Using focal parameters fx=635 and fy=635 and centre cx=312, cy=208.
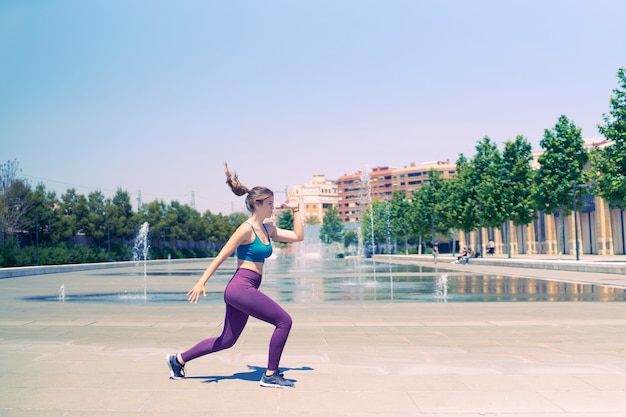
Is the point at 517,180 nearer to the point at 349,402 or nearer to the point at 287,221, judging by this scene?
the point at 349,402

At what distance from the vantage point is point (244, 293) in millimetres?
5945

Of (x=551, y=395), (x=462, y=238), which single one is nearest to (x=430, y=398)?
(x=551, y=395)

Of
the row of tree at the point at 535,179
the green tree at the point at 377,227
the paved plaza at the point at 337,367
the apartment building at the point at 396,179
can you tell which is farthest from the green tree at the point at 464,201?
the apartment building at the point at 396,179

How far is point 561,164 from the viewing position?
46156 millimetres

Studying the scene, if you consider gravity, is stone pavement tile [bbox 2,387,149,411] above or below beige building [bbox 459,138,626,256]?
below

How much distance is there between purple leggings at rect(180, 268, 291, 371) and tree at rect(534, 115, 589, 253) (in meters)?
43.4

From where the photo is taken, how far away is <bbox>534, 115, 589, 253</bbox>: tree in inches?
1799

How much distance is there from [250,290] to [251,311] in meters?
0.20

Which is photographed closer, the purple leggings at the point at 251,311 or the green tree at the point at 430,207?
the purple leggings at the point at 251,311

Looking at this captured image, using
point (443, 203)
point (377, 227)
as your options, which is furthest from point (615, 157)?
point (377, 227)

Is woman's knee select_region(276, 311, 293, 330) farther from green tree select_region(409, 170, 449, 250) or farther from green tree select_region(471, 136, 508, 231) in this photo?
green tree select_region(409, 170, 449, 250)

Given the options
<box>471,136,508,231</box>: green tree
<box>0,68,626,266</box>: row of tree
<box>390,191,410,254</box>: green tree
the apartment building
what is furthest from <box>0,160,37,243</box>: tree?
the apartment building

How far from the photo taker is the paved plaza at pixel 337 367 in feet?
17.7

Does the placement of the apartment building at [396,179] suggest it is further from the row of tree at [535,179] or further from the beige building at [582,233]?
the row of tree at [535,179]
